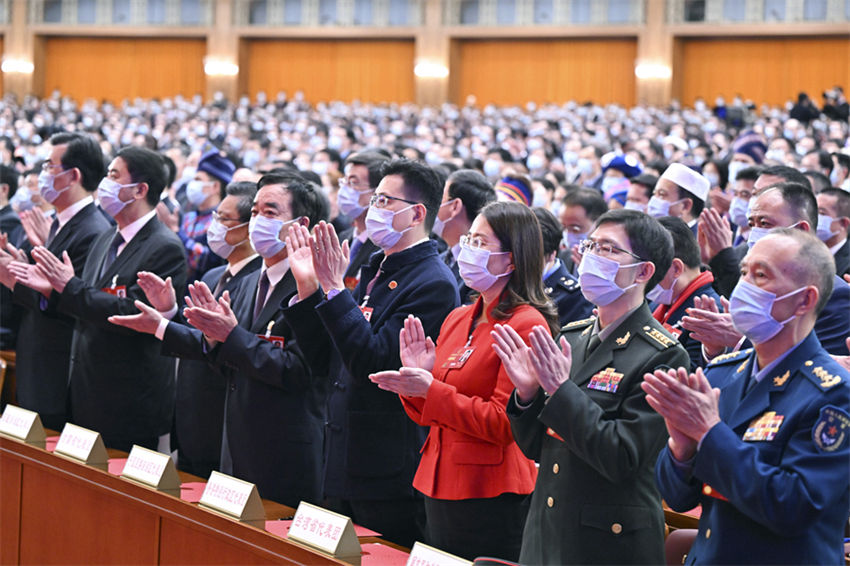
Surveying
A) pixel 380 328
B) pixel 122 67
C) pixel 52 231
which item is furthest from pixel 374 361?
pixel 122 67

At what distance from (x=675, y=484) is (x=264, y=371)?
1.59 metres

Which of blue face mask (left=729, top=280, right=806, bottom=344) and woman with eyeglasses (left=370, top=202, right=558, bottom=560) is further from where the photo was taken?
woman with eyeglasses (left=370, top=202, right=558, bottom=560)

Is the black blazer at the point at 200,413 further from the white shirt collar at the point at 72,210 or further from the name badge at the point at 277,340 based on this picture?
the white shirt collar at the point at 72,210

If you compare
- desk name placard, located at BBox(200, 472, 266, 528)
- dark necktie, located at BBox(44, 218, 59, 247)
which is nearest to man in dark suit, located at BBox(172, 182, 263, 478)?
desk name placard, located at BBox(200, 472, 266, 528)

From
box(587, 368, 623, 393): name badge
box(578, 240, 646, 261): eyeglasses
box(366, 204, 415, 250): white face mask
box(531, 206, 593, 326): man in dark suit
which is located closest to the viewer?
box(587, 368, 623, 393): name badge

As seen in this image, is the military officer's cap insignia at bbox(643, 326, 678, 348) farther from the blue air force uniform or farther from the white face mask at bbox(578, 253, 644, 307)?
the blue air force uniform

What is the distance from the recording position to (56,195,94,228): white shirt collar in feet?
15.4

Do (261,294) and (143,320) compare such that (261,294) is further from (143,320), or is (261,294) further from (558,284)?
(558,284)

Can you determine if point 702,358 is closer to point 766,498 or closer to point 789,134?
point 766,498

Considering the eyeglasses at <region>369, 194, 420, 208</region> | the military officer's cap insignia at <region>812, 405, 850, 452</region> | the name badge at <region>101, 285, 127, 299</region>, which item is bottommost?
the military officer's cap insignia at <region>812, 405, 850, 452</region>

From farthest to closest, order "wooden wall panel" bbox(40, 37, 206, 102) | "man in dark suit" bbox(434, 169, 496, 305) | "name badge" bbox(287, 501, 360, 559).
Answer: "wooden wall panel" bbox(40, 37, 206, 102) < "man in dark suit" bbox(434, 169, 496, 305) < "name badge" bbox(287, 501, 360, 559)

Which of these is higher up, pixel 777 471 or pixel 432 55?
pixel 432 55

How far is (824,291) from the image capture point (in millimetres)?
2176

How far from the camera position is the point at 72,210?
4.71 metres
